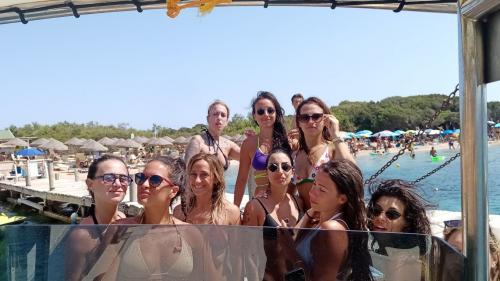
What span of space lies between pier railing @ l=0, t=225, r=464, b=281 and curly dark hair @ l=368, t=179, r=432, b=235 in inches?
35.1

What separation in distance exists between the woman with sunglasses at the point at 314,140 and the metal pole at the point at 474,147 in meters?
2.02

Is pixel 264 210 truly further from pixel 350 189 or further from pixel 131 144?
pixel 131 144

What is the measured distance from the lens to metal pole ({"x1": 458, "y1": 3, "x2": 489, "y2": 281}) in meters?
1.18

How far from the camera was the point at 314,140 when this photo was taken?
3.40 m

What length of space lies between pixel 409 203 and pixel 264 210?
37.9 inches

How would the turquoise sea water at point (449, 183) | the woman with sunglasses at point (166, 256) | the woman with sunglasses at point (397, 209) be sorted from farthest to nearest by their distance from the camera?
the turquoise sea water at point (449, 183)
the woman with sunglasses at point (397, 209)
the woman with sunglasses at point (166, 256)

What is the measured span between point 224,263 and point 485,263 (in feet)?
2.81

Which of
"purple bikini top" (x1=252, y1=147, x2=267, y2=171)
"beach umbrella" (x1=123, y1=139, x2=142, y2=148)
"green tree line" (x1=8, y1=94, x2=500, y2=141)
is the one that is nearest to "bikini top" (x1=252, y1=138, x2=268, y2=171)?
"purple bikini top" (x1=252, y1=147, x2=267, y2=171)

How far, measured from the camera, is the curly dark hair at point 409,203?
227cm

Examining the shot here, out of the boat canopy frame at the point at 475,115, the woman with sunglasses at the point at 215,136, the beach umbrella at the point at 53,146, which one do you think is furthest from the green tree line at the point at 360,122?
the boat canopy frame at the point at 475,115

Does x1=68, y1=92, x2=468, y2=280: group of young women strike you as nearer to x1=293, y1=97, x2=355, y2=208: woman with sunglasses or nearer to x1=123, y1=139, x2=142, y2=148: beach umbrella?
x1=293, y1=97, x2=355, y2=208: woman with sunglasses

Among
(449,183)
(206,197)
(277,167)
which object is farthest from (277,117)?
(449,183)

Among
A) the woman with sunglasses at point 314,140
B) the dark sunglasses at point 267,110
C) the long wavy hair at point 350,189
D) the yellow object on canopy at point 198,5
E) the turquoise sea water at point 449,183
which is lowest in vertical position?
the turquoise sea water at point 449,183

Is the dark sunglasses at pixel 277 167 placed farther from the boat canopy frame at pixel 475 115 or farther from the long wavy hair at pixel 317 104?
the boat canopy frame at pixel 475 115
